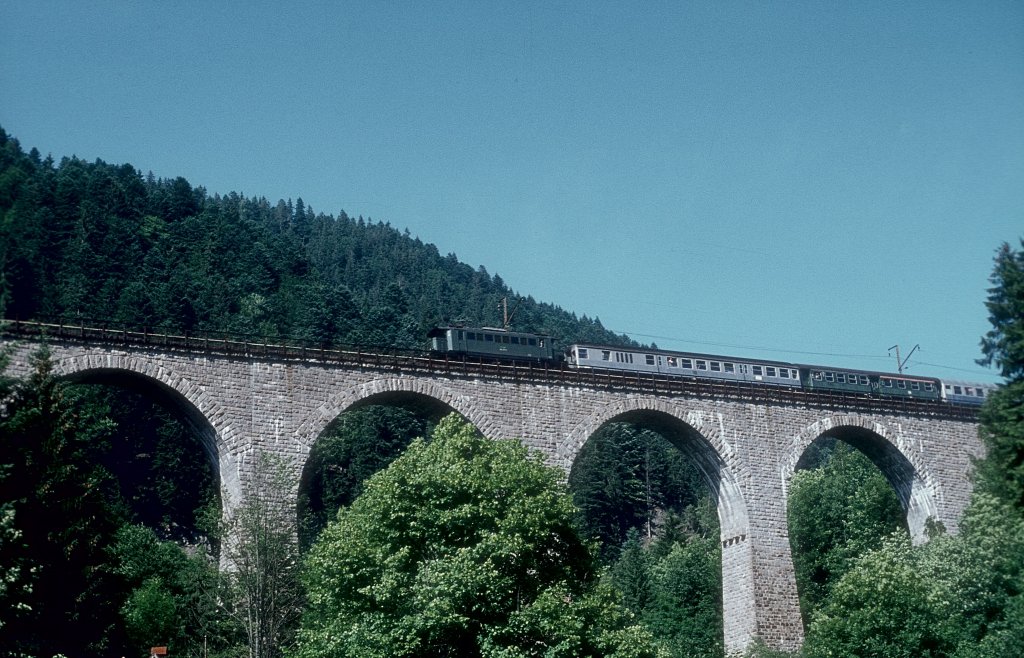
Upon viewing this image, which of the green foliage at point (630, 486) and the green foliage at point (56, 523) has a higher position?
the green foliage at point (630, 486)

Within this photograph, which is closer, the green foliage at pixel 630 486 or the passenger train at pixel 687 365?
the passenger train at pixel 687 365

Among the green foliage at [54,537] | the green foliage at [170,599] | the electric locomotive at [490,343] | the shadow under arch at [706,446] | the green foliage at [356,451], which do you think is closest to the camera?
the green foliage at [54,537]

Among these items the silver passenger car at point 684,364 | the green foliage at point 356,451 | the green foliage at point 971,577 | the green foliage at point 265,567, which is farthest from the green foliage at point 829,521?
the green foliage at point 356,451

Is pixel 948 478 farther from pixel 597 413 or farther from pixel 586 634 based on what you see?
pixel 586 634

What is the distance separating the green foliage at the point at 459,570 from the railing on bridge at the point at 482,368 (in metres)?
11.1

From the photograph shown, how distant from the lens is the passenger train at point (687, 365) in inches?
1882

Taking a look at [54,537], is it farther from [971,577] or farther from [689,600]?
[689,600]

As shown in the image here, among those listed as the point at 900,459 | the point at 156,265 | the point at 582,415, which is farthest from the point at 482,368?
the point at 156,265

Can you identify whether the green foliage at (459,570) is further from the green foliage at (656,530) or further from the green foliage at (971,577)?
the green foliage at (656,530)

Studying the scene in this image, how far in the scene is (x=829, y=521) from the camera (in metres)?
56.8

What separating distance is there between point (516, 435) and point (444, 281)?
128 m

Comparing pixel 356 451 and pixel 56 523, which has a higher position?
pixel 356 451

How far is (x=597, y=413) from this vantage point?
43.1m

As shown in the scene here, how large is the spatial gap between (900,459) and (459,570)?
2947 centimetres
